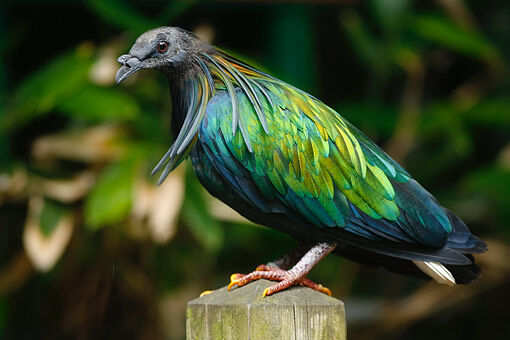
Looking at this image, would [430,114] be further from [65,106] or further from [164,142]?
[65,106]

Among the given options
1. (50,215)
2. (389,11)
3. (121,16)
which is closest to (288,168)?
(121,16)

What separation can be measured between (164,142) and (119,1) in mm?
1090

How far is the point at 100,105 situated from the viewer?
4891 millimetres

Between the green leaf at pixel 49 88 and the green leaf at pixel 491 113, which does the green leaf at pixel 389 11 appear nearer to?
the green leaf at pixel 491 113

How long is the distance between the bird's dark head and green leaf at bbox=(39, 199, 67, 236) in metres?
2.85

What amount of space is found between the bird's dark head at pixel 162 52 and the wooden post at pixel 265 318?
2.59ft

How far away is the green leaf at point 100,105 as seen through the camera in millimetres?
4867

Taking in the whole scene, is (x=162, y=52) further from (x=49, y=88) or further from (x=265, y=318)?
(x=49, y=88)

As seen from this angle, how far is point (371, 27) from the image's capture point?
6.72m

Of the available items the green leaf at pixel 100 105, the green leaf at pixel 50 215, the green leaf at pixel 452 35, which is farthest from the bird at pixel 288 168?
the green leaf at pixel 452 35

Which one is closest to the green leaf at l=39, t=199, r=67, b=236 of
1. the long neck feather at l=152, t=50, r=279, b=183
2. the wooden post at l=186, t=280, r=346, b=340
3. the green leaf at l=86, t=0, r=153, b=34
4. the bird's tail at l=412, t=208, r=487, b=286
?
the green leaf at l=86, t=0, r=153, b=34

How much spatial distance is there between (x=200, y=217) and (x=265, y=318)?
2.82m

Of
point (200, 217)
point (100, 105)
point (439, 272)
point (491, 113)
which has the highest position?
point (439, 272)

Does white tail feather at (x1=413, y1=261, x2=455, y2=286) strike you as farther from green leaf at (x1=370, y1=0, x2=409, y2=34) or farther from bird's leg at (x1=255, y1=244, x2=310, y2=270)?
green leaf at (x1=370, y1=0, x2=409, y2=34)
